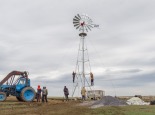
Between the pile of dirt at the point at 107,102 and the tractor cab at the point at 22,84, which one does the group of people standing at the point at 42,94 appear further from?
the pile of dirt at the point at 107,102

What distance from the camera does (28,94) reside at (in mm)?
36062

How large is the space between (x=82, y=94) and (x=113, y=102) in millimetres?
11514

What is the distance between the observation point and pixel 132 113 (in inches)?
887

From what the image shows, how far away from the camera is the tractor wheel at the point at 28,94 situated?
1390 inches

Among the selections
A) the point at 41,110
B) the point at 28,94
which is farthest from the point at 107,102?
the point at 28,94

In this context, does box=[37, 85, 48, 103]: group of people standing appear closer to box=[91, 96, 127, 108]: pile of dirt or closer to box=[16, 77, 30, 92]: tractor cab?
box=[16, 77, 30, 92]: tractor cab

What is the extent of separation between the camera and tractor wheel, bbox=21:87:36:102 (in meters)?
Result: 35.3

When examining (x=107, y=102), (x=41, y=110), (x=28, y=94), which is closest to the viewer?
(x=41, y=110)

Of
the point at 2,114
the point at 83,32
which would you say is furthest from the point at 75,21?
the point at 2,114

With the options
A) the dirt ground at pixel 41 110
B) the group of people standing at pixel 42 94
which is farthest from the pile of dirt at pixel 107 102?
the group of people standing at pixel 42 94

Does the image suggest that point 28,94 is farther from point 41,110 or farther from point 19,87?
point 41,110

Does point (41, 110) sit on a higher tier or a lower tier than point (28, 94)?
lower

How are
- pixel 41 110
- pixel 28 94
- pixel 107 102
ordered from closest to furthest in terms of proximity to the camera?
1. pixel 41 110
2. pixel 107 102
3. pixel 28 94

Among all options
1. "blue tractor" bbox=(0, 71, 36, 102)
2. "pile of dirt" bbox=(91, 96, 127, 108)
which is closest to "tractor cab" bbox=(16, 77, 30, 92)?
"blue tractor" bbox=(0, 71, 36, 102)
